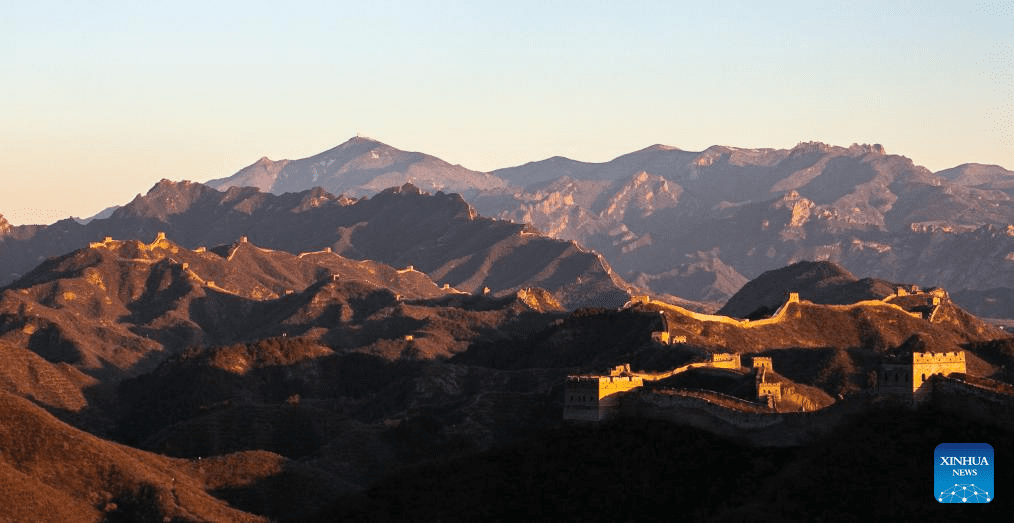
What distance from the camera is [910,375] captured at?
14138cm

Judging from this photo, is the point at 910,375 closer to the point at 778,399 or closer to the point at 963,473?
the point at 963,473

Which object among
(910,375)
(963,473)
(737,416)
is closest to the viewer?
(963,473)

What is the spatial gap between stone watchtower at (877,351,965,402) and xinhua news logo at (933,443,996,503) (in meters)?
9.64

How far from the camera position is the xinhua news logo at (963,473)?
12400cm

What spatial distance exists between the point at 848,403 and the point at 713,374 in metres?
41.5

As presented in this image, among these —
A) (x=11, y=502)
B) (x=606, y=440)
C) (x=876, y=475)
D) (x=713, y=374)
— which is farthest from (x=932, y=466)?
(x=11, y=502)

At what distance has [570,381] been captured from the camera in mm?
164125

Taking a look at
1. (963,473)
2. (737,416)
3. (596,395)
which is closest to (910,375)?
(737,416)

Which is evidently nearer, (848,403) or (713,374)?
(848,403)

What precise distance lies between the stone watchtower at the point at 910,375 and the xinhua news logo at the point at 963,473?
9.64 meters

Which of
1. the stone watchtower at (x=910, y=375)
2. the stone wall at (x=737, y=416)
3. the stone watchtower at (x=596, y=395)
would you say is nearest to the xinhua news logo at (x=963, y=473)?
the stone watchtower at (x=910, y=375)

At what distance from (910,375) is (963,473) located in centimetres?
1542

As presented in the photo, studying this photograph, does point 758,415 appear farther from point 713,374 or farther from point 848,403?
point 713,374

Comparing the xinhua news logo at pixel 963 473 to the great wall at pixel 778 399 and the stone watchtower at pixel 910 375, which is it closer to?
the great wall at pixel 778 399
